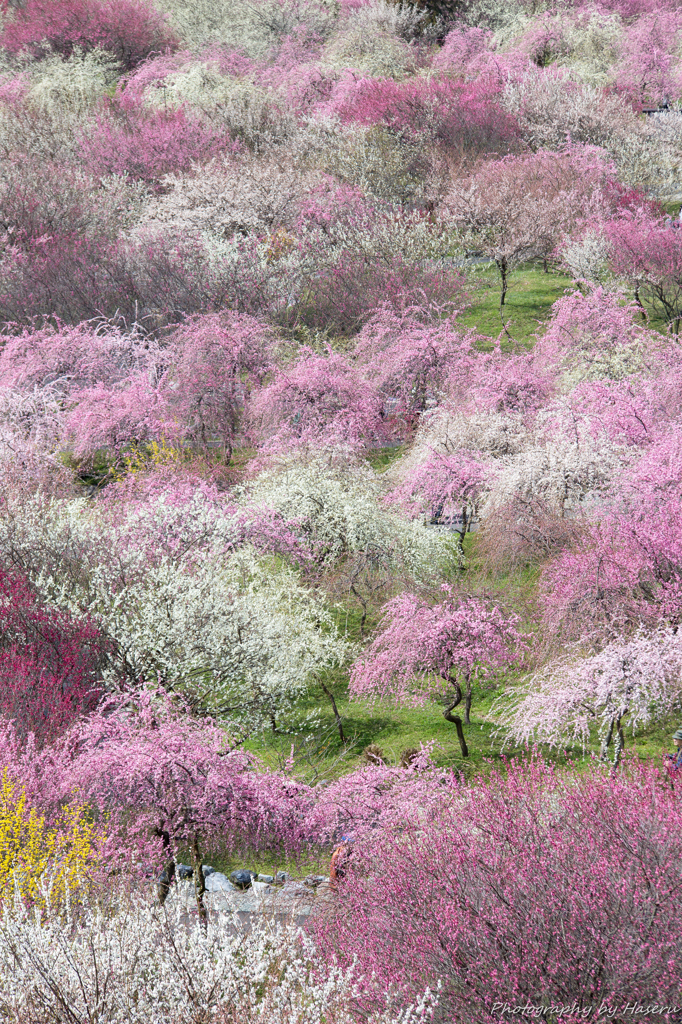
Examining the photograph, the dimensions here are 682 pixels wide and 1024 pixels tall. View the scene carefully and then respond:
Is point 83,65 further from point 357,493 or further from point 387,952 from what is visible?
point 387,952

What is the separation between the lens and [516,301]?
4188cm

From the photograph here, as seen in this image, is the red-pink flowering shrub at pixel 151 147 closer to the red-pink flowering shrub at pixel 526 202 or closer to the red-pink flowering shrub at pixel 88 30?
the red-pink flowering shrub at pixel 526 202

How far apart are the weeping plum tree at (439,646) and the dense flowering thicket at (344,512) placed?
0.10 m

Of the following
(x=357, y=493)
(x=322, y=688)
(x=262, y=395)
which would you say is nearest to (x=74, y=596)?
(x=322, y=688)

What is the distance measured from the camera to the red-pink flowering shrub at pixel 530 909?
9492mm

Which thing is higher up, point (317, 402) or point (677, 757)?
point (677, 757)

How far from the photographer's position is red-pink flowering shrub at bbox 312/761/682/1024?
9.49 meters

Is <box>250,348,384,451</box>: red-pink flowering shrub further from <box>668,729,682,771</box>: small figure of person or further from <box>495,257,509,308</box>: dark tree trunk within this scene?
<box>668,729,682,771</box>: small figure of person

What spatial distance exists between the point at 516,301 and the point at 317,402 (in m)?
15.2

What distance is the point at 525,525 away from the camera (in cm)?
2422

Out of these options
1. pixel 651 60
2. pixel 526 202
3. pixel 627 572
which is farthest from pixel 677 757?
pixel 651 60

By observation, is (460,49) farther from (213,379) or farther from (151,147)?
(213,379)

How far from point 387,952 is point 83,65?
61961 mm

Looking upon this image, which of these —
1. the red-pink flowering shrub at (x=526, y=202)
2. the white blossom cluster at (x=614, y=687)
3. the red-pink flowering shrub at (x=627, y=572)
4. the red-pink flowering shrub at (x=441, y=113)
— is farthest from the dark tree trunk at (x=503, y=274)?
the white blossom cluster at (x=614, y=687)
